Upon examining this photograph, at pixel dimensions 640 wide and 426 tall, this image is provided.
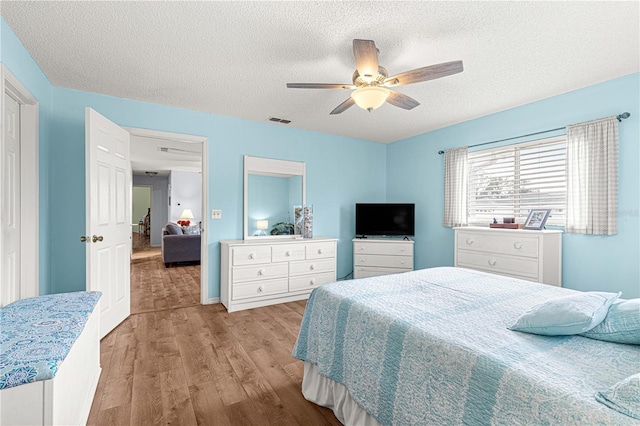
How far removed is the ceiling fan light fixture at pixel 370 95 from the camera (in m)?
2.07

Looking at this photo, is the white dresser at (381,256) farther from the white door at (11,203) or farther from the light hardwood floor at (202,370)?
the white door at (11,203)

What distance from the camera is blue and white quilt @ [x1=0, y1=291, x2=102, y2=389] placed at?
1143 mm

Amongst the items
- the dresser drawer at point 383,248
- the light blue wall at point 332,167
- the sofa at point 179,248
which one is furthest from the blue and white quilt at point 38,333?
the sofa at point 179,248

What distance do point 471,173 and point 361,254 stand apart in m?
1.89

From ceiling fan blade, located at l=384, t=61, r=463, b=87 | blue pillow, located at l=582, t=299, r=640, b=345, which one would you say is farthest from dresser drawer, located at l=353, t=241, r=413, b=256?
blue pillow, located at l=582, t=299, r=640, b=345

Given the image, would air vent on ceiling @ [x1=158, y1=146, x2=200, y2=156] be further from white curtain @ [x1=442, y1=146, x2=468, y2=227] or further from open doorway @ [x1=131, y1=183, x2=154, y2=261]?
open doorway @ [x1=131, y1=183, x2=154, y2=261]

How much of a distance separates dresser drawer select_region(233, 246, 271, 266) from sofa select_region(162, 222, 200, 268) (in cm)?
319

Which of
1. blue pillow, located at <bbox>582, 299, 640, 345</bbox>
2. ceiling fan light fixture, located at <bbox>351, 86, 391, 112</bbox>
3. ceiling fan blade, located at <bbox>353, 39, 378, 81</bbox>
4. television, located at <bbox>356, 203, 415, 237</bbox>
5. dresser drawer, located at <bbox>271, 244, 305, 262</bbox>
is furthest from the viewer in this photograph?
television, located at <bbox>356, 203, 415, 237</bbox>

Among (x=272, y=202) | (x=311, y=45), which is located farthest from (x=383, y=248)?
(x=311, y=45)

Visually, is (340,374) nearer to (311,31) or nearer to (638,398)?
(638,398)

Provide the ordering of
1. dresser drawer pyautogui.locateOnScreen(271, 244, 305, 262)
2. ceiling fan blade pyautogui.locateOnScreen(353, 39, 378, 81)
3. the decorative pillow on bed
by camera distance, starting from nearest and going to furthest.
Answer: the decorative pillow on bed < ceiling fan blade pyautogui.locateOnScreen(353, 39, 378, 81) < dresser drawer pyautogui.locateOnScreen(271, 244, 305, 262)

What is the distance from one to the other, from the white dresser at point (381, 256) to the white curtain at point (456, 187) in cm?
70

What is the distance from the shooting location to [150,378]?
83.4 inches

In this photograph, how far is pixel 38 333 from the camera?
1432mm
